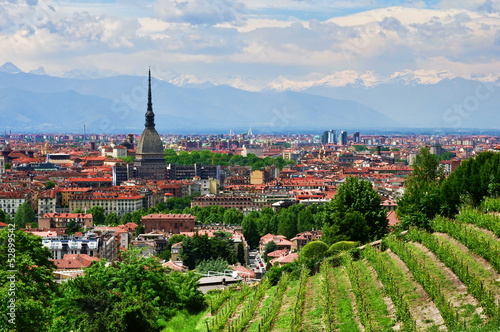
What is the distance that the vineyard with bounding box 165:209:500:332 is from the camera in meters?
12.0

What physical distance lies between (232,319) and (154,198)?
6146cm

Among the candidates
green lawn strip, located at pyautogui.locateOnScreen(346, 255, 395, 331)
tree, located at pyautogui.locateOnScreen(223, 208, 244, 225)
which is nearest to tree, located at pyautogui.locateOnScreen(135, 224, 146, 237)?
tree, located at pyautogui.locateOnScreen(223, 208, 244, 225)

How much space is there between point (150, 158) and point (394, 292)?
94.9 meters

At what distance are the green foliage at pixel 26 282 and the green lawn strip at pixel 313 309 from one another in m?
4.40

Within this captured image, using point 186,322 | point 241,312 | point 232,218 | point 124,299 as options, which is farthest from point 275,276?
point 232,218

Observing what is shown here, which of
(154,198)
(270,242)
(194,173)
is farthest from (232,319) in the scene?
(194,173)

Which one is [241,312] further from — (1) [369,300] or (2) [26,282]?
(2) [26,282]

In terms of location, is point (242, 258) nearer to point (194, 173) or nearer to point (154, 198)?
point (154, 198)

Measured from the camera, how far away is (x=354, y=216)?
2495 cm

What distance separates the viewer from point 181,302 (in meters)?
17.4

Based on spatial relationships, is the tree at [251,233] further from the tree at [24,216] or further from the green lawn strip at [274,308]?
the green lawn strip at [274,308]

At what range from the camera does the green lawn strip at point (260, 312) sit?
45.1 ft

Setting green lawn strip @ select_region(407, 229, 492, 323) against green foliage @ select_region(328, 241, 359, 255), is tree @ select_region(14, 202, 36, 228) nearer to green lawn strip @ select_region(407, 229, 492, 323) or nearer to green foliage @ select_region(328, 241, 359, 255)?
green foliage @ select_region(328, 241, 359, 255)

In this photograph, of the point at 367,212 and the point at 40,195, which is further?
the point at 40,195
